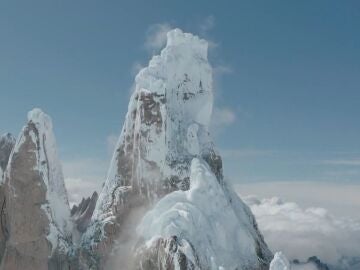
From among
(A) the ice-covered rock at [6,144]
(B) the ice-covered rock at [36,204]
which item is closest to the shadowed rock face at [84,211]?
(A) the ice-covered rock at [6,144]

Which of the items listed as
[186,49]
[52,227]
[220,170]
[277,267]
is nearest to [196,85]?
[186,49]

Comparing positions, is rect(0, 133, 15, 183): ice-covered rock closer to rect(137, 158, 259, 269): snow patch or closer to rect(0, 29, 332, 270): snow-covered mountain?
rect(0, 29, 332, 270): snow-covered mountain

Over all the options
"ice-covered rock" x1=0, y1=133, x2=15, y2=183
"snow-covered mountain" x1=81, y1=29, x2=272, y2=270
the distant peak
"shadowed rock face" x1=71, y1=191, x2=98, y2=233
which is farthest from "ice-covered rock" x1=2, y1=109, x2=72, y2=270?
"shadowed rock face" x1=71, y1=191, x2=98, y2=233

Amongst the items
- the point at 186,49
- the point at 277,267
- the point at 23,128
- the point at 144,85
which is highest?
the point at 186,49

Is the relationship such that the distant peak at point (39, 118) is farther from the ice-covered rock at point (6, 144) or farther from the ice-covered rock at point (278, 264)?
the ice-covered rock at point (278, 264)

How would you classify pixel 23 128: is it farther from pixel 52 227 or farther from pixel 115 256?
pixel 115 256
